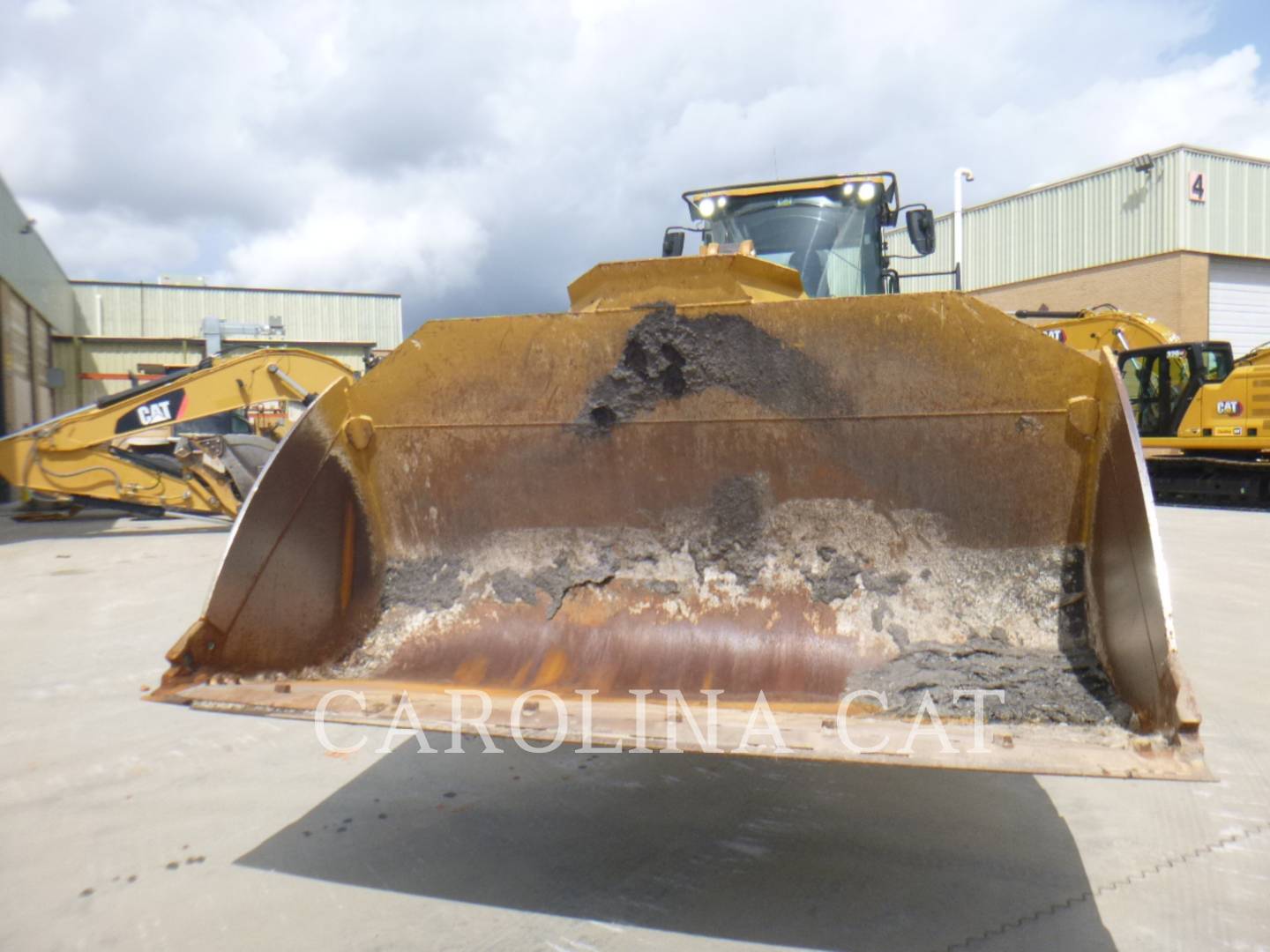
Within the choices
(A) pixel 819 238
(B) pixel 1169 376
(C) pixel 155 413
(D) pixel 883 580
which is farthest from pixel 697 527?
(B) pixel 1169 376

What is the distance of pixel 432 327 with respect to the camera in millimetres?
3072

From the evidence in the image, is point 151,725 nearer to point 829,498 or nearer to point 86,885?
point 86,885

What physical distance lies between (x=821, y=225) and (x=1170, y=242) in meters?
17.4

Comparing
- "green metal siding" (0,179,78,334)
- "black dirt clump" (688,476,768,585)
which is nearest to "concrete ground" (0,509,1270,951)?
"black dirt clump" (688,476,768,585)

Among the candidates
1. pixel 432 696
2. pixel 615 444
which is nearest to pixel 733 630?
pixel 615 444

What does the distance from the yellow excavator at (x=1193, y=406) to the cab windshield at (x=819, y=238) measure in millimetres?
6559

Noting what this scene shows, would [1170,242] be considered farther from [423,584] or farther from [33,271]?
[33,271]

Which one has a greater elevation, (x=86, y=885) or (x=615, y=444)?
(x=615, y=444)

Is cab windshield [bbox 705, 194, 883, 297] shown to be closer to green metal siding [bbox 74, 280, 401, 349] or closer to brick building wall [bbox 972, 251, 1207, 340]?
brick building wall [bbox 972, 251, 1207, 340]

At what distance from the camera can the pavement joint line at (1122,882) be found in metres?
2.12

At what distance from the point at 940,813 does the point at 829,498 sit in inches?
36.5

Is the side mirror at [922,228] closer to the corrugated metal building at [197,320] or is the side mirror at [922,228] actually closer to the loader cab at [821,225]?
the loader cab at [821,225]

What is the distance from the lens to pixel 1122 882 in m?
2.37

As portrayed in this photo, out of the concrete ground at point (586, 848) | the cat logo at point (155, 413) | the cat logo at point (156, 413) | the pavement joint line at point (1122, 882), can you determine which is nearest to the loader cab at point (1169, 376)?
the concrete ground at point (586, 848)
